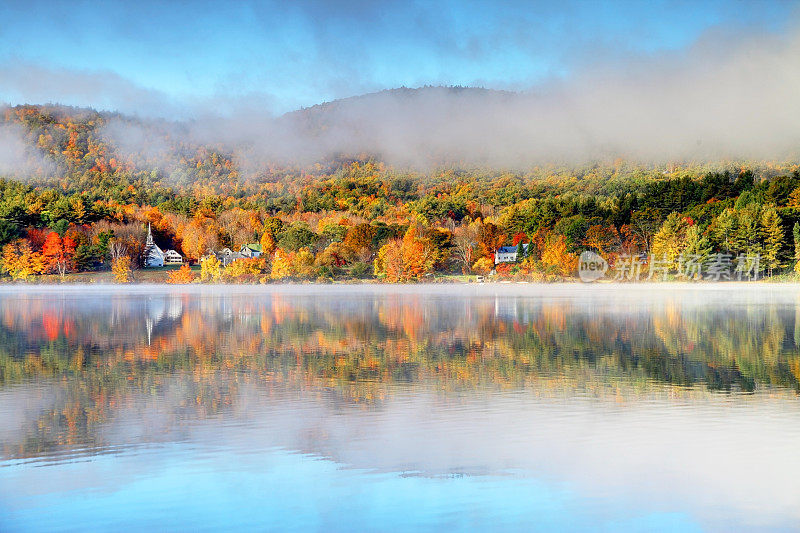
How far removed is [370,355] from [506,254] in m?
68.0

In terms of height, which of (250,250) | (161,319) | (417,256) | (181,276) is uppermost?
(250,250)

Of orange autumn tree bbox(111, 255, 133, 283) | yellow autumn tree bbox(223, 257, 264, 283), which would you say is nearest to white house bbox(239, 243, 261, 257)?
yellow autumn tree bbox(223, 257, 264, 283)

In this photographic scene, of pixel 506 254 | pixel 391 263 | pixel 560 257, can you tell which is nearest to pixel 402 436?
pixel 560 257

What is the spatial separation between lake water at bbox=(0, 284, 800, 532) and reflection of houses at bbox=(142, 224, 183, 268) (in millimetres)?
70178

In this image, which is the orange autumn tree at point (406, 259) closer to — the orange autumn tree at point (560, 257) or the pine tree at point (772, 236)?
the orange autumn tree at point (560, 257)

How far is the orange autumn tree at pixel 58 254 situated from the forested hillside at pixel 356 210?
0.13m

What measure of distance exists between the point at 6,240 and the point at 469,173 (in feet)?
250

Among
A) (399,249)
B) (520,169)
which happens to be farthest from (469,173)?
(399,249)

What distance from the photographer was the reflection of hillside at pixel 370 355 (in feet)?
38.8

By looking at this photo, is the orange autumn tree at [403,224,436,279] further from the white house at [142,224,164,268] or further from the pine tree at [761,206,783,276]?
the white house at [142,224,164,268]

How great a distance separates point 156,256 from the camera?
8769 centimetres

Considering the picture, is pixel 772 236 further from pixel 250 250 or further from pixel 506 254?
pixel 250 250

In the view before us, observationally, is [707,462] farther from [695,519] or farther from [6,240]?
[6,240]

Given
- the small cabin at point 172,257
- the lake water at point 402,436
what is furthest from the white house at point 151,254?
the lake water at point 402,436
